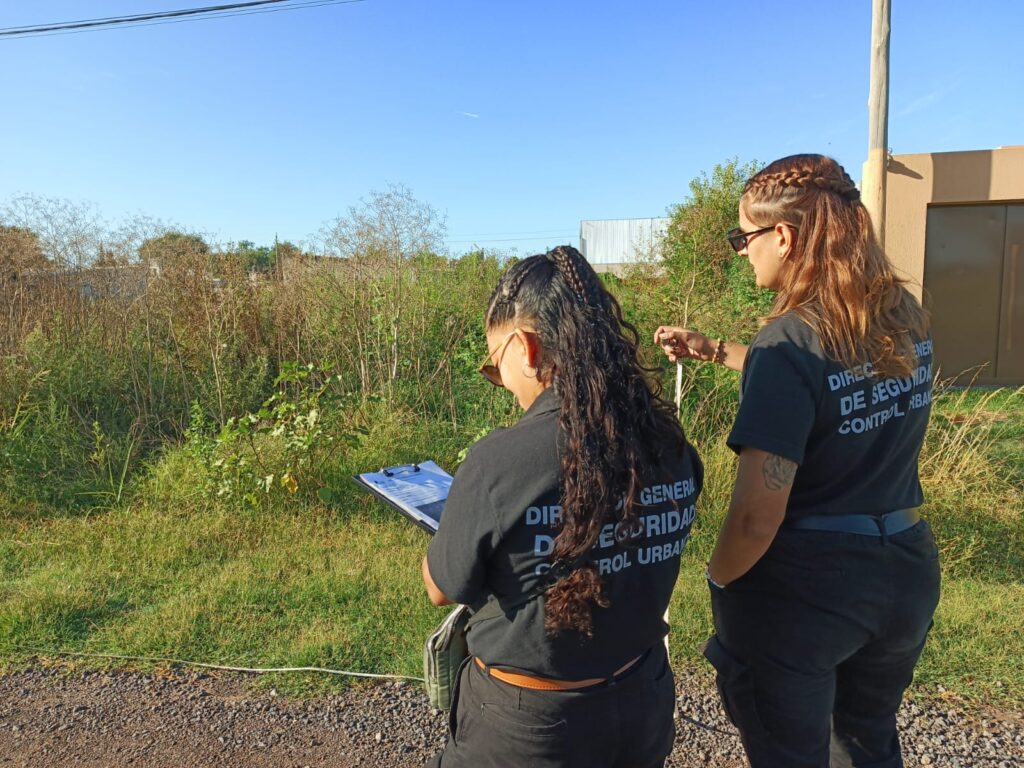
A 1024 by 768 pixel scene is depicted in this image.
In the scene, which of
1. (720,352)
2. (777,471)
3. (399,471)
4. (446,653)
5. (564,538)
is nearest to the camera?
(564,538)

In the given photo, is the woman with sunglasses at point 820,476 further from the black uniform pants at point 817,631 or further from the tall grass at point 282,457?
the tall grass at point 282,457

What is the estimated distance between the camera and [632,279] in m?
11.4

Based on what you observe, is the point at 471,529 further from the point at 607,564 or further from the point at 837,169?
the point at 837,169

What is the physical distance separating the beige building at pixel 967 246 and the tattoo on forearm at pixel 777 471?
829 cm

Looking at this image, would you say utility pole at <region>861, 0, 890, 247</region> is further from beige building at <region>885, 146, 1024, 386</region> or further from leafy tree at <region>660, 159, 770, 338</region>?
beige building at <region>885, 146, 1024, 386</region>

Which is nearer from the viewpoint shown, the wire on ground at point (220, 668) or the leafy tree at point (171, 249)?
the wire on ground at point (220, 668)

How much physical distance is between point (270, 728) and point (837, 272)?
2.57 meters

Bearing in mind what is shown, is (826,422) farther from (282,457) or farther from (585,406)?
(282,457)

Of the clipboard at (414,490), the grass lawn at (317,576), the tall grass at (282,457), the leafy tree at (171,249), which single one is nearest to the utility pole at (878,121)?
the tall grass at (282,457)

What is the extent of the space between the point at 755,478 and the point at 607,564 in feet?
1.31

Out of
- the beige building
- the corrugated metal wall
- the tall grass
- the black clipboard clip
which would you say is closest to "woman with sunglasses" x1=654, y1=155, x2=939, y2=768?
the black clipboard clip

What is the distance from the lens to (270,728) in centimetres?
275

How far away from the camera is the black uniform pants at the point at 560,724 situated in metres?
1.39

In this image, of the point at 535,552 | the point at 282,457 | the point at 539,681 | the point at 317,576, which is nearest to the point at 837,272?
the point at 535,552
